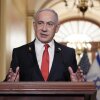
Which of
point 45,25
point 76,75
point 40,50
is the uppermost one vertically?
point 45,25

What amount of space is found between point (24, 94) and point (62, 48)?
771 mm

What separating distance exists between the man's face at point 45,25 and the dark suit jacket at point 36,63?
0.26 ft

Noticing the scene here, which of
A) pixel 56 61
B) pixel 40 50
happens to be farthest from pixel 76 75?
pixel 40 50

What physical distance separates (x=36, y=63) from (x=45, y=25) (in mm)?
239

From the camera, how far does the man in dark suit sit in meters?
2.25

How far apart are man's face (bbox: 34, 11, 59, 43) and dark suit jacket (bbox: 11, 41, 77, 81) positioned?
8cm

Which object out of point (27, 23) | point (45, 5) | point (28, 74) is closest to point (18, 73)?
point (28, 74)

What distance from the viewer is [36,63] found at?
2273 millimetres

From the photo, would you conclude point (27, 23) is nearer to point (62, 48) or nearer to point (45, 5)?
point (45, 5)

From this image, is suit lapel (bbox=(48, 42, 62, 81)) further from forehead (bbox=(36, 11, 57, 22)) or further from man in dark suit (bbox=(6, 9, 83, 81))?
forehead (bbox=(36, 11, 57, 22))

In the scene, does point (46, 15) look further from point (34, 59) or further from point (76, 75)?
point (76, 75)

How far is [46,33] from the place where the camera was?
238 cm

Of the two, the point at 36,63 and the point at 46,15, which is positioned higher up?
the point at 46,15

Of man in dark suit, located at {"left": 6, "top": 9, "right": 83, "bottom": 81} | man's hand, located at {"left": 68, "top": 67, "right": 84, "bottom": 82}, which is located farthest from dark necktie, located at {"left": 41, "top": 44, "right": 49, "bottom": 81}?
man's hand, located at {"left": 68, "top": 67, "right": 84, "bottom": 82}
